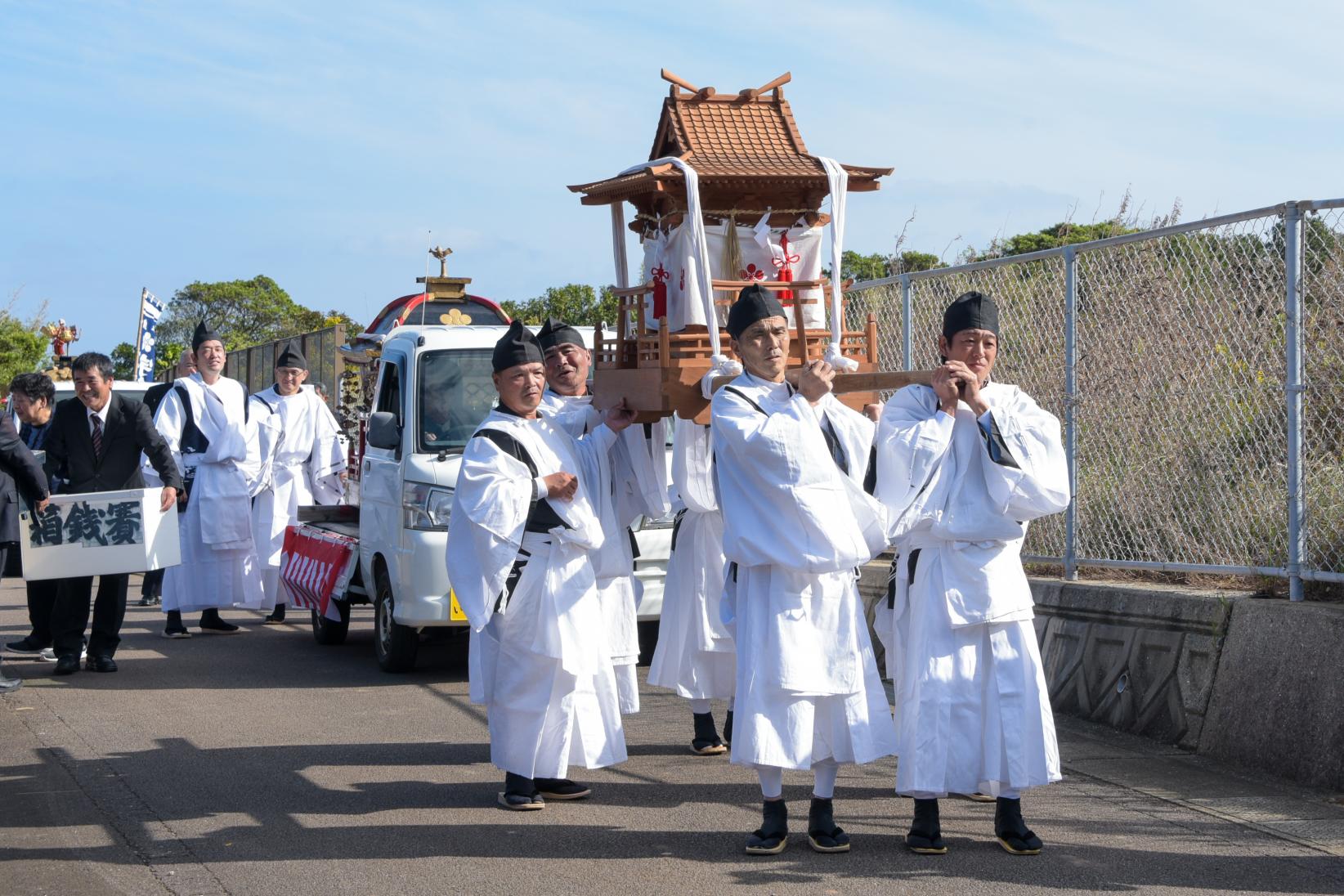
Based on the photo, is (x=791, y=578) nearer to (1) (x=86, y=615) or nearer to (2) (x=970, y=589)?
(2) (x=970, y=589)

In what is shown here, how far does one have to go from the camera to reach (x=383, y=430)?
9.74 metres

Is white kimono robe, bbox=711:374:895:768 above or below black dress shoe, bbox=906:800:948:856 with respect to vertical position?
above

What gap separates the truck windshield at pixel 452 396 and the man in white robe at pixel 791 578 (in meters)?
4.52

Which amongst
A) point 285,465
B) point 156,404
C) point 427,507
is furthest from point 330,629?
point 156,404

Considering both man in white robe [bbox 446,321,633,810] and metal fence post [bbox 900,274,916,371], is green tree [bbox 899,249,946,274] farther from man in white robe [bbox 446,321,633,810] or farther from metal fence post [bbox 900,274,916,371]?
man in white robe [bbox 446,321,633,810]

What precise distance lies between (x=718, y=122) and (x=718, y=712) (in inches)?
136

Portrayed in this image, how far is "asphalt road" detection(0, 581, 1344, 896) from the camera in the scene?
5.38 meters

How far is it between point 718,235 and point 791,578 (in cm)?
191

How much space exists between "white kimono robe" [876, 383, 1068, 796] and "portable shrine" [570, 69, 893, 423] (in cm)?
77

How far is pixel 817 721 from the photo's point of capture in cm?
568

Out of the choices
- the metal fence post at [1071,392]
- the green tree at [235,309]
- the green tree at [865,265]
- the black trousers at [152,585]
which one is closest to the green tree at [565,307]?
the green tree at [865,265]

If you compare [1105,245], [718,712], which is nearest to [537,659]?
[718,712]

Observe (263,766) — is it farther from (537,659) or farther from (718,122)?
(718,122)

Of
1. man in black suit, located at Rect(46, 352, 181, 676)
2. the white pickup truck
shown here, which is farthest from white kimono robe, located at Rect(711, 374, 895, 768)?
man in black suit, located at Rect(46, 352, 181, 676)
